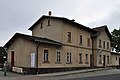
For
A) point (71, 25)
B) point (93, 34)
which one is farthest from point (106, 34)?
point (71, 25)

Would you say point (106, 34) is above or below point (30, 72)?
above

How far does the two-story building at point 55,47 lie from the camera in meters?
30.4

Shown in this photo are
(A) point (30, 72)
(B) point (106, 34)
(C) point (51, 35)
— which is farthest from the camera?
(B) point (106, 34)

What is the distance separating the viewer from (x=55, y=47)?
33.2m

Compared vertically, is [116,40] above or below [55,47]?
above

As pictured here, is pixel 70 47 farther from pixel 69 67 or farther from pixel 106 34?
pixel 106 34

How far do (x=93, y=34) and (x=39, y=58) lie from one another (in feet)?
57.5

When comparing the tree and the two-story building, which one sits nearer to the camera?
the two-story building

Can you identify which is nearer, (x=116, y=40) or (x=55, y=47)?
(x=55, y=47)

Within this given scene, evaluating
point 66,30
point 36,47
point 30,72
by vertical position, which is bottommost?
point 30,72

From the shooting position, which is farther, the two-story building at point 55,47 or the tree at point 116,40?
the tree at point 116,40

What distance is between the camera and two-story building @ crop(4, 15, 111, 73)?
30388 millimetres

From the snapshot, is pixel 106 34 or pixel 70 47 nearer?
pixel 70 47

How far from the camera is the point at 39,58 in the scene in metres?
30.2
